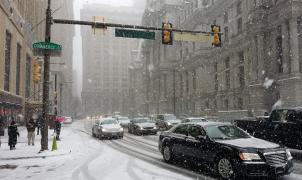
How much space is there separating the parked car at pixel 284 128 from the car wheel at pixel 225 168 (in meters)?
4.87

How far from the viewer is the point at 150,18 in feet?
369

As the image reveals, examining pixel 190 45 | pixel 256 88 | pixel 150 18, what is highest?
pixel 150 18

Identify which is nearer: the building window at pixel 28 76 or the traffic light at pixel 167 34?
the traffic light at pixel 167 34

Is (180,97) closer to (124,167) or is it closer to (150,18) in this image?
(150,18)

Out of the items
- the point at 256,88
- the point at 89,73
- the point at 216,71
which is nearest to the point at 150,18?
the point at 216,71

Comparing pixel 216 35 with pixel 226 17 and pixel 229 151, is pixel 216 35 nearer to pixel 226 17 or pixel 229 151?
pixel 229 151

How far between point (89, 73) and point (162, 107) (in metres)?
106

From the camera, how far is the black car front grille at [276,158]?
9320 millimetres

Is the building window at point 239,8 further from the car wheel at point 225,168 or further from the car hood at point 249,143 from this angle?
the car wheel at point 225,168

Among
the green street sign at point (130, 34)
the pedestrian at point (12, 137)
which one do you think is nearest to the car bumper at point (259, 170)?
the green street sign at point (130, 34)

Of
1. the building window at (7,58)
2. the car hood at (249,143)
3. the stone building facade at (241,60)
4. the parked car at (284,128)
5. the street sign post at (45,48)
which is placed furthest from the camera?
the stone building facade at (241,60)

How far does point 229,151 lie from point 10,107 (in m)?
32.8

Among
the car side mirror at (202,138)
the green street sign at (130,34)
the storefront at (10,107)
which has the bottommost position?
the car side mirror at (202,138)

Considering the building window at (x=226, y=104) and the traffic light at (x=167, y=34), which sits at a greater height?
the traffic light at (x=167, y=34)
